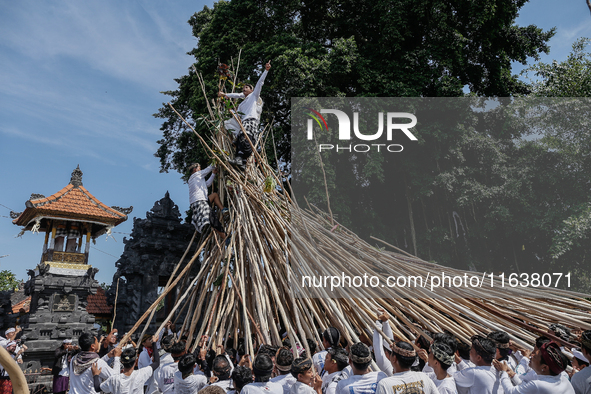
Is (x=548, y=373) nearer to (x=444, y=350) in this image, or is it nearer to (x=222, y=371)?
(x=444, y=350)

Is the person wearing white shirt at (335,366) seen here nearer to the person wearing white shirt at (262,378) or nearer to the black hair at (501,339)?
the person wearing white shirt at (262,378)

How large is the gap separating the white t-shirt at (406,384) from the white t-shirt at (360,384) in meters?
0.08

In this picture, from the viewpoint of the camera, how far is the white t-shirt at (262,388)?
1.91m

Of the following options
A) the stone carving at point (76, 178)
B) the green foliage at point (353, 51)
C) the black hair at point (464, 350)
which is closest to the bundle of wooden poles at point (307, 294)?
the black hair at point (464, 350)

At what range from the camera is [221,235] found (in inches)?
157

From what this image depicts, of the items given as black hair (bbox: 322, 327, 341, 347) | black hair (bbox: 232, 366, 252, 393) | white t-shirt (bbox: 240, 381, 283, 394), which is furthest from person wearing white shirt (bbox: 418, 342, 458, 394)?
black hair (bbox: 232, 366, 252, 393)

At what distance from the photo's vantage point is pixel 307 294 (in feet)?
10.0

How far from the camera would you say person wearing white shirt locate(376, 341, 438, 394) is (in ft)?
5.51

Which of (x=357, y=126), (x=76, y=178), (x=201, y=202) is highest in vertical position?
(x=357, y=126)

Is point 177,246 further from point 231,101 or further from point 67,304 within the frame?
point 231,101

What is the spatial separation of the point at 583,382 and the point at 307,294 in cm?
172

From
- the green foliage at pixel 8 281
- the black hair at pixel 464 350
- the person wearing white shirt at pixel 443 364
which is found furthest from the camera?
the green foliage at pixel 8 281

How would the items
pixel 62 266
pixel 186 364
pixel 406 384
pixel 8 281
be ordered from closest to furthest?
pixel 406 384, pixel 186 364, pixel 62 266, pixel 8 281

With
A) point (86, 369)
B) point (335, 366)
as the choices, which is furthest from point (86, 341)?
point (335, 366)
